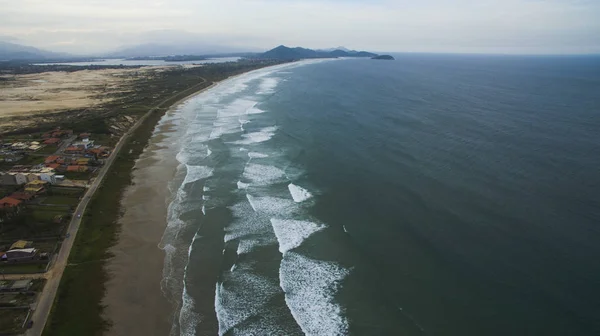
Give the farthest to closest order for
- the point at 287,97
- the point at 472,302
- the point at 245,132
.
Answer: the point at 287,97 < the point at 245,132 < the point at 472,302

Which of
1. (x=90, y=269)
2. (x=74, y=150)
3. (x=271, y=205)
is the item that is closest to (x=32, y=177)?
(x=74, y=150)

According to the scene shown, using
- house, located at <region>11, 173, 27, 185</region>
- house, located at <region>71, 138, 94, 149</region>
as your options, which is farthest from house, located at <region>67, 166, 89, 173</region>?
house, located at <region>71, 138, 94, 149</region>

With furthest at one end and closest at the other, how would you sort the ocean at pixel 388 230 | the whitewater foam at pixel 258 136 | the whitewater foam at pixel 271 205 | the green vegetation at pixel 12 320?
the whitewater foam at pixel 258 136 → the whitewater foam at pixel 271 205 → the ocean at pixel 388 230 → the green vegetation at pixel 12 320

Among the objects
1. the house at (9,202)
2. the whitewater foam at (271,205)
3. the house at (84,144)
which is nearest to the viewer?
the house at (9,202)

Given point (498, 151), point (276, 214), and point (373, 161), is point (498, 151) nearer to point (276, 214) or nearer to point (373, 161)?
point (373, 161)

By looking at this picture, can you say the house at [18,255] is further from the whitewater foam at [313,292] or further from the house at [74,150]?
the house at [74,150]

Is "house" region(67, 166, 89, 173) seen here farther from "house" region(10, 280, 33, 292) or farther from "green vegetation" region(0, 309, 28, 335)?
"green vegetation" region(0, 309, 28, 335)

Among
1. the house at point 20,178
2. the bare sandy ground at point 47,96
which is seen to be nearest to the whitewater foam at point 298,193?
the house at point 20,178

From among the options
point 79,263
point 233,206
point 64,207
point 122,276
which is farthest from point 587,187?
point 64,207
